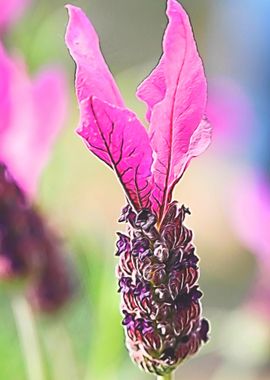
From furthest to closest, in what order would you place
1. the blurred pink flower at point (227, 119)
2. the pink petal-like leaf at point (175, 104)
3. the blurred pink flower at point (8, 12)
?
the blurred pink flower at point (227, 119) → the blurred pink flower at point (8, 12) → the pink petal-like leaf at point (175, 104)

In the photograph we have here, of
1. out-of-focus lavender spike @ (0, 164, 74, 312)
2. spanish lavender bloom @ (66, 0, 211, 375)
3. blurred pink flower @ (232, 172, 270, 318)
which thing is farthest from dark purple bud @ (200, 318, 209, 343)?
blurred pink flower @ (232, 172, 270, 318)

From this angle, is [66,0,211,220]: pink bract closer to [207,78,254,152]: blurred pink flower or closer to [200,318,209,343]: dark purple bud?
[200,318,209,343]: dark purple bud

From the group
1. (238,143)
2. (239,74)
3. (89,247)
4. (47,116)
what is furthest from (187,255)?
(239,74)

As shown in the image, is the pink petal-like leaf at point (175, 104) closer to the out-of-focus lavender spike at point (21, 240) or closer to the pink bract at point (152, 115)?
the pink bract at point (152, 115)

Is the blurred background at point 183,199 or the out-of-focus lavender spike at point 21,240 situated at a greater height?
the out-of-focus lavender spike at point 21,240

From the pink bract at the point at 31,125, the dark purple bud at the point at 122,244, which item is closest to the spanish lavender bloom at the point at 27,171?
the pink bract at the point at 31,125

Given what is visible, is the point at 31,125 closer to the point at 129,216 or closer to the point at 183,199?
the point at 129,216

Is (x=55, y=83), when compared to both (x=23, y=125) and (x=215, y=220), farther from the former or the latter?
(x=215, y=220)

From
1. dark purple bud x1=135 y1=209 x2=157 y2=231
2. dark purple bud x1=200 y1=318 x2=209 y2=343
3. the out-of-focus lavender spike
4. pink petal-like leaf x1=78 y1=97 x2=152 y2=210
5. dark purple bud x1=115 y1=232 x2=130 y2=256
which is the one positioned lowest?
the out-of-focus lavender spike
